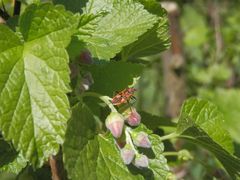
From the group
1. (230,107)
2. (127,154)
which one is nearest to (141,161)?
(127,154)

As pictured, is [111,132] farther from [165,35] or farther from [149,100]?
[149,100]

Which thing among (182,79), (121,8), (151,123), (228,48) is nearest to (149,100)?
(228,48)

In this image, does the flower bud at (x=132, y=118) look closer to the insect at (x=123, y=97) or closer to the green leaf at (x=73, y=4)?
the insect at (x=123, y=97)

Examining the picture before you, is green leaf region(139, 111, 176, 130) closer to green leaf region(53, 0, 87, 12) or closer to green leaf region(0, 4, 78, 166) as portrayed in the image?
green leaf region(53, 0, 87, 12)

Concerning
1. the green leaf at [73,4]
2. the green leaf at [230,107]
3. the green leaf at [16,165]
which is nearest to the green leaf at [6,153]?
the green leaf at [16,165]

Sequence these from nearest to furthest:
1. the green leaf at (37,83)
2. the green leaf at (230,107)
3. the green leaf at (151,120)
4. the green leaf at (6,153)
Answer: the green leaf at (37,83), the green leaf at (6,153), the green leaf at (151,120), the green leaf at (230,107)

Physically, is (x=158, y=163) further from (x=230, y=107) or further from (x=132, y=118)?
(x=230, y=107)
